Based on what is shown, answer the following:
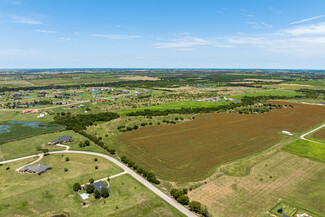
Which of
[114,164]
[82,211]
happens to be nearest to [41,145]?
[114,164]

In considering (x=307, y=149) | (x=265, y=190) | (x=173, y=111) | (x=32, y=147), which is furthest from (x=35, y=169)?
(x=307, y=149)

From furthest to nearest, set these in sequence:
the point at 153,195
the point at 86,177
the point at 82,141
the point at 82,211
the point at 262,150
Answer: the point at 82,141 → the point at 262,150 → the point at 86,177 → the point at 153,195 → the point at 82,211

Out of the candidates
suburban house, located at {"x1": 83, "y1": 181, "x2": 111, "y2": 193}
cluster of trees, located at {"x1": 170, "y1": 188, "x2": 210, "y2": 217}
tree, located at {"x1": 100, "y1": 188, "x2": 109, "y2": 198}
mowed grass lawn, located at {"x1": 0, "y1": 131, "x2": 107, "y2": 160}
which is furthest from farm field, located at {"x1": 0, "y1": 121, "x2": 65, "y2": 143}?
cluster of trees, located at {"x1": 170, "y1": 188, "x2": 210, "y2": 217}

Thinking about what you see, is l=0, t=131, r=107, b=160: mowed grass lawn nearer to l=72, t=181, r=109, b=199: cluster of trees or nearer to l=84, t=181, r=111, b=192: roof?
l=84, t=181, r=111, b=192: roof

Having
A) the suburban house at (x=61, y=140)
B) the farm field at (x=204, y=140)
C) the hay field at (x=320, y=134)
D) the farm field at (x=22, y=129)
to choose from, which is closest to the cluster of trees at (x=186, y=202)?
the farm field at (x=204, y=140)

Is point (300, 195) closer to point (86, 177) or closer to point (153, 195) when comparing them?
point (153, 195)

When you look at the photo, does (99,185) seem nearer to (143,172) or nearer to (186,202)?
(143,172)

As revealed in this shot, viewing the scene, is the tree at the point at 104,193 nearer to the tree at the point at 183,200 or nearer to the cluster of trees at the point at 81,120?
the tree at the point at 183,200
